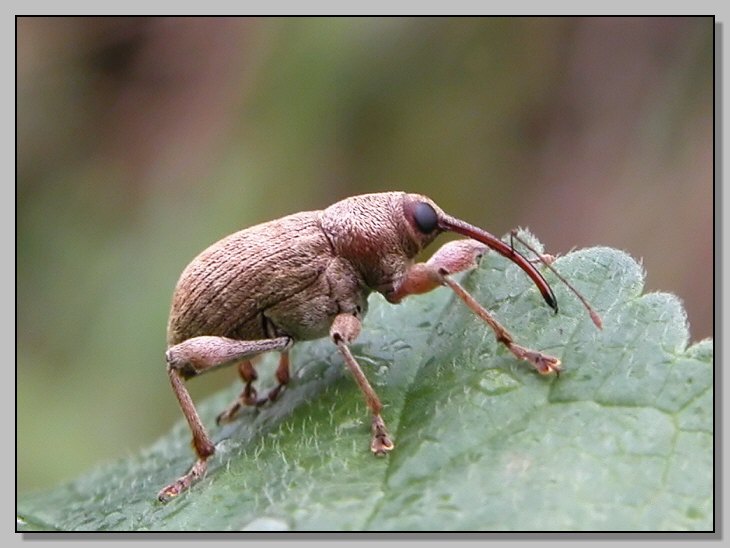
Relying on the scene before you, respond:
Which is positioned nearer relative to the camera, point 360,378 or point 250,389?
point 360,378

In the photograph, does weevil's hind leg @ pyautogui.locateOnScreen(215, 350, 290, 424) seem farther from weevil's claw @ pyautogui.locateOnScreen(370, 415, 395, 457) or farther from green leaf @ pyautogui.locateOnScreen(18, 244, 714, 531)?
weevil's claw @ pyautogui.locateOnScreen(370, 415, 395, 457)

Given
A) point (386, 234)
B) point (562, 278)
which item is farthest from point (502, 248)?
point (386, 234)

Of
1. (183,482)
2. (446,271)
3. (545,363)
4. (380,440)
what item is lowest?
(183,482)

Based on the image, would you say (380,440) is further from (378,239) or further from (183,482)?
(378,239)

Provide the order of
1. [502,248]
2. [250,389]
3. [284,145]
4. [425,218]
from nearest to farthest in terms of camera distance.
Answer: [502,248]
[425,218]
[250,389]
[284,145]

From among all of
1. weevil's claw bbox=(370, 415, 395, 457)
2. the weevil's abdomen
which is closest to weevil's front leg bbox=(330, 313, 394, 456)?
weevil's claw bbox=(370, 415, 395, 457)

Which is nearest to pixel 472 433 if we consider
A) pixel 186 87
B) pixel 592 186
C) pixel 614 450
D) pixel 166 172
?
pixel 614 450
